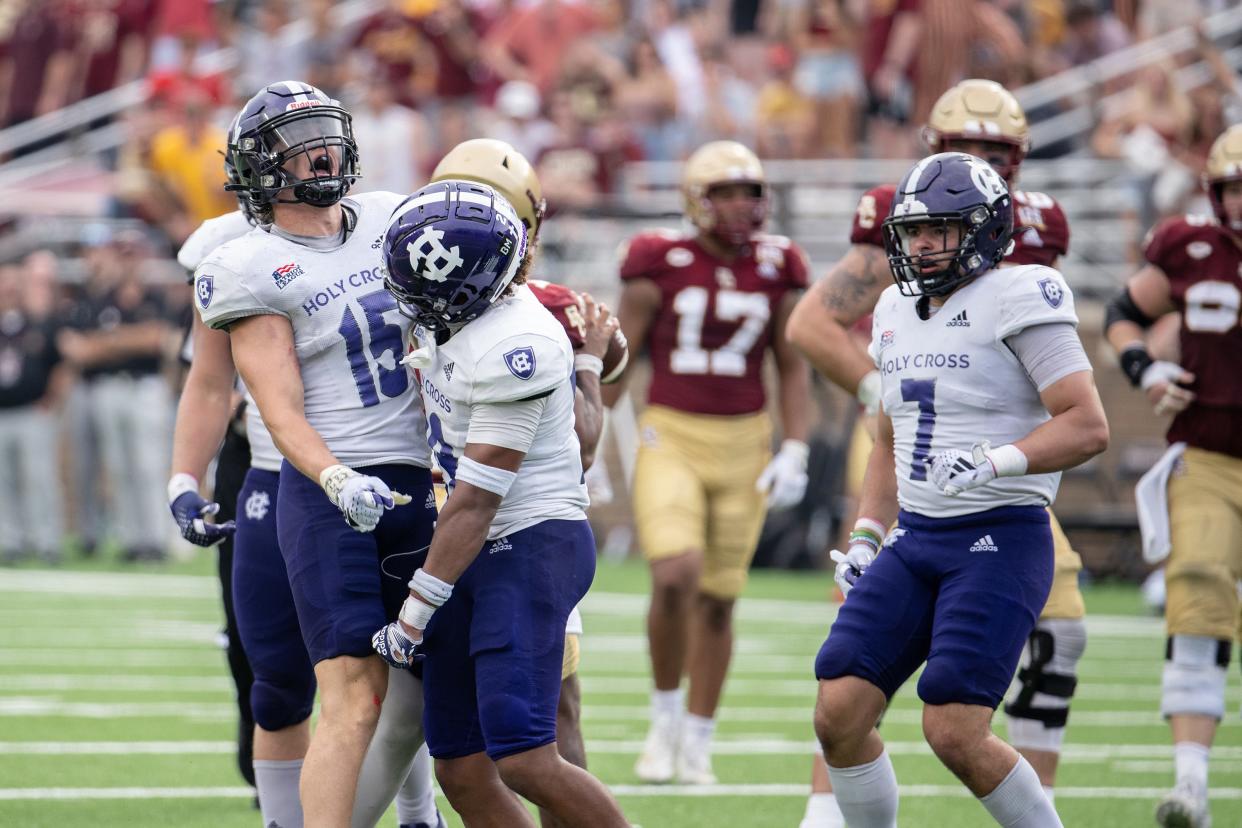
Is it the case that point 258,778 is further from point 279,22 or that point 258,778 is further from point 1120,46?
point 279,22

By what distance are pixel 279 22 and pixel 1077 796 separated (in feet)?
43.0

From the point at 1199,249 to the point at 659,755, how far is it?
8.88 feet

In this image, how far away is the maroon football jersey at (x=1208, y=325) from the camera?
634 centimetres

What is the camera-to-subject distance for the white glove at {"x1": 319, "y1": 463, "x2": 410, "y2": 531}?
168 inches

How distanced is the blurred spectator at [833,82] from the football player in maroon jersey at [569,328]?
9.86m

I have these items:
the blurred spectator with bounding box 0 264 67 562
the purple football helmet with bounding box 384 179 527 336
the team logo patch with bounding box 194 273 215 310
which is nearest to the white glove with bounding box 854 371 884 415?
the purple football helmet with bounding box 384 179 527 336

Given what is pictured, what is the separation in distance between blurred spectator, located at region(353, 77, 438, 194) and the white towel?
8889 millimetres

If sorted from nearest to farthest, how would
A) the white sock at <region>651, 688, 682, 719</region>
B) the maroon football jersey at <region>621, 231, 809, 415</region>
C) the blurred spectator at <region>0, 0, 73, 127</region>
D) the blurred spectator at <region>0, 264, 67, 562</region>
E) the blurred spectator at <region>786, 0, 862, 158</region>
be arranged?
the white sock at <region>651, 688, 682, 719</region> → the maroon football jersey at <region>621, 231, 809, 415</region> → the blurred spectator at <region>0, 264, 67, 562</region> → the blurred spectator at <region>786, 0, 862, 158</region> → the blurred spectator at <region>0, 0, 73, 127</region>

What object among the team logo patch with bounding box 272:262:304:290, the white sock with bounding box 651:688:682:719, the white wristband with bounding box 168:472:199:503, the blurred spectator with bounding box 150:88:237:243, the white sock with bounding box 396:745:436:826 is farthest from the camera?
the blurred spectator with bounding box 150:88:237:243

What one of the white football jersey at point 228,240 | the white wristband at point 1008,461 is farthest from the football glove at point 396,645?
the white wristband at point 1008,461

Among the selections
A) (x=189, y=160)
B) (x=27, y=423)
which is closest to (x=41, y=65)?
(x=27, y=423)

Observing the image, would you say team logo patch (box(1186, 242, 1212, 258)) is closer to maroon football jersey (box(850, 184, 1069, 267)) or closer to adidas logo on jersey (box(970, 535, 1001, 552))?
maroon football jersey (box(850, 184, 1069, 267))

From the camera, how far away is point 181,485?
4.89m

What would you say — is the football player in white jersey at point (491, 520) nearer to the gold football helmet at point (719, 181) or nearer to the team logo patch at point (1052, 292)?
the team logo patch at point (1052, 292)
